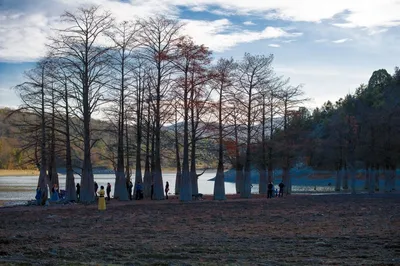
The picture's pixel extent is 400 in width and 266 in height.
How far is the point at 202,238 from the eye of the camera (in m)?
22.8

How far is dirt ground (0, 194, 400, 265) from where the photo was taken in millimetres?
16953

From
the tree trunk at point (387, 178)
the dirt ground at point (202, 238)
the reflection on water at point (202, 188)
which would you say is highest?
the tree trunk at point (387, 178)

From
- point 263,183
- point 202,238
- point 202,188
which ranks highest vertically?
point 263,183

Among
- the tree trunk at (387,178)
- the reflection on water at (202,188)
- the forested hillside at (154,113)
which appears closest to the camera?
the forested hillside at (154,113)

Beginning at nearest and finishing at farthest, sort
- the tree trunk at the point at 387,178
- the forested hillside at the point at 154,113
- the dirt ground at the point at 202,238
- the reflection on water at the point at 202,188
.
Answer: the dirt ground at the point at 202,238 → the forested hillside at the point at 154,113 → the tree trunk at the point at 387,178 → the reflection on water at the point at 202,188

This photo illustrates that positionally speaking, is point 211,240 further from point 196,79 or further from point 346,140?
point 346,140

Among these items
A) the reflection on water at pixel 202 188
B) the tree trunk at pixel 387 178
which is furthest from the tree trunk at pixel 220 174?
the tree trunk at pixel 387 178

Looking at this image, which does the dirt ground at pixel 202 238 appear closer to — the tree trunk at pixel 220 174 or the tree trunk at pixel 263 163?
the tree trunk at pixel 220 174

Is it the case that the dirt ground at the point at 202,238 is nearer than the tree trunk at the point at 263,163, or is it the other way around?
the dirt ground at the point at 202,238

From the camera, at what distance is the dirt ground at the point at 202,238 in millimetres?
16953

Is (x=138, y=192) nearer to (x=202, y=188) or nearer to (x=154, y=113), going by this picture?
(x=154, y=113)

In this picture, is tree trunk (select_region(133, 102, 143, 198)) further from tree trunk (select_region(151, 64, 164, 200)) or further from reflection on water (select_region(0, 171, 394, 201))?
reflection on water (select_region(0, 171, 394, 201))

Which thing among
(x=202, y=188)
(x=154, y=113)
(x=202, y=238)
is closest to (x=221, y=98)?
(x=154, y=113)

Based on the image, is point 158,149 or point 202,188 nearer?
point 158,149
